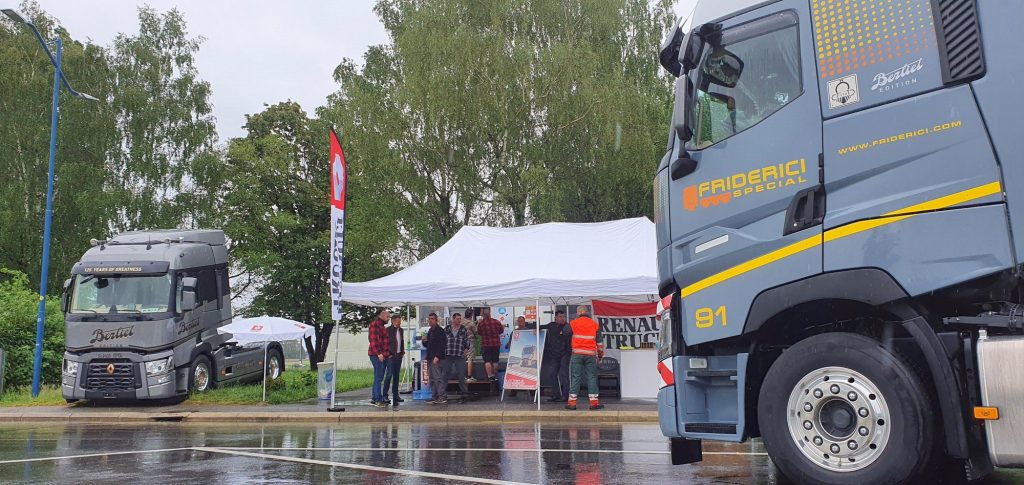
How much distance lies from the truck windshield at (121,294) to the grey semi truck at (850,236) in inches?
554

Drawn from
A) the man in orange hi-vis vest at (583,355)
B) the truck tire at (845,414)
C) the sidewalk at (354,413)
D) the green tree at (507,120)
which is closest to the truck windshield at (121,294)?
the sidewalk at (354,413)

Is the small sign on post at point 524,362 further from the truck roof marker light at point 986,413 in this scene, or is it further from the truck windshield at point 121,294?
the truck roof marker light at point 986,413

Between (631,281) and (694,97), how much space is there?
893 centimetres

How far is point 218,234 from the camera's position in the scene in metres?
20.8

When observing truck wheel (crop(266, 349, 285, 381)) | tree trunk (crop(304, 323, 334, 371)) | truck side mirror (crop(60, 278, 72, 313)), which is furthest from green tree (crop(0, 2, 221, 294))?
truck side mirror (crop(60, 278, 72, 313))

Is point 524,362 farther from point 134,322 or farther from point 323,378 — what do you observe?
point 134,322

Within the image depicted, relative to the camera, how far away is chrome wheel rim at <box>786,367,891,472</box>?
18.1 feet

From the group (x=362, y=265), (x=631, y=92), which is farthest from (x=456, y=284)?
(x=362, y=265)

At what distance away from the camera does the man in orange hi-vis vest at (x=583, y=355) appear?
609 inches

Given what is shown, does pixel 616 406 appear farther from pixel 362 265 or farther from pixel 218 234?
pixel 362 265

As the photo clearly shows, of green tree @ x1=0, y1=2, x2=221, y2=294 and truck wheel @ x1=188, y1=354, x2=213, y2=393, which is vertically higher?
green tree @ x1=0, y1=2, x2=221, y2=294

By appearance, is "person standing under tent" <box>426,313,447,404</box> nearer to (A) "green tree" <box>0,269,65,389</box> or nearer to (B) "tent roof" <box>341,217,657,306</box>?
(B) "tent roof" <box>341,217,657,306</box>

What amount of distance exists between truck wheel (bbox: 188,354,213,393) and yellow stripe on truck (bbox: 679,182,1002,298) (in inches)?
584

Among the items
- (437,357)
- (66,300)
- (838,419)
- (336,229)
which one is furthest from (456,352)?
(838,419)
